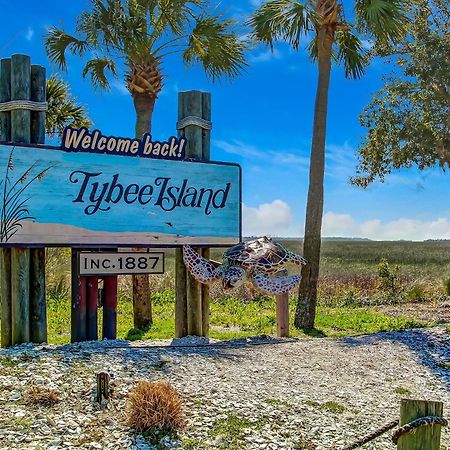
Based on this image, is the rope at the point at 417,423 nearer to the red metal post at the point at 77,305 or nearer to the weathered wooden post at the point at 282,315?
the red metal post at the point at 77,305

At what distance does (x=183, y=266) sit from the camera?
1080 centimetres

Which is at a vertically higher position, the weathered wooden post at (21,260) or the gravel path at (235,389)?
the weathered wooden post at (21,260)

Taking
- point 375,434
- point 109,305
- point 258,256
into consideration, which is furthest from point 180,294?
point 375,434

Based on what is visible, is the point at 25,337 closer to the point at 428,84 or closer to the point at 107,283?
the point at 107,283

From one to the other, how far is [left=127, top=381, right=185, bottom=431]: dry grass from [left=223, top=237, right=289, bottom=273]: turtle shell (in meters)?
4.36

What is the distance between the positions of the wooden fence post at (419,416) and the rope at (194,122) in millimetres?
7293

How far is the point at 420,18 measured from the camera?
16125 mm

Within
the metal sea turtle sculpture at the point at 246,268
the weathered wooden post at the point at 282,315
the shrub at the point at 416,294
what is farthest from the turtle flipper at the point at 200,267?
the shrub at the point at 416,294

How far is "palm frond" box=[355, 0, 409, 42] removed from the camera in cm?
1265

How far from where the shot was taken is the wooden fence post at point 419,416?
4484 mm

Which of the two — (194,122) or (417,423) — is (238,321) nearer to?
(194,122)

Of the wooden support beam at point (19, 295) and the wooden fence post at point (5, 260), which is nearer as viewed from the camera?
the wooden support beam at point (19, 295)

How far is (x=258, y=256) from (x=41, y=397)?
483cm

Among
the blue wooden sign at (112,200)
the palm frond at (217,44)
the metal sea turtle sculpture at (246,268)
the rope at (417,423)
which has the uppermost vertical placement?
the palm frond at (217,44)
